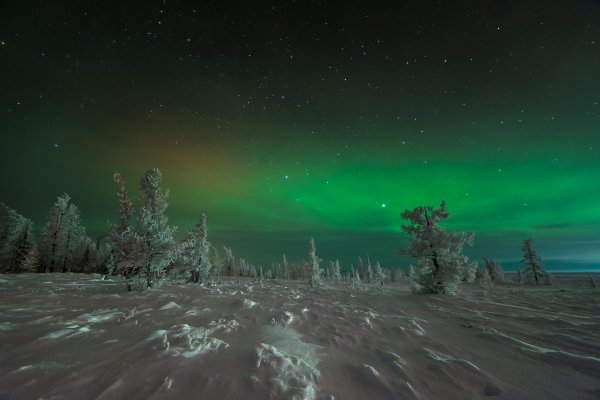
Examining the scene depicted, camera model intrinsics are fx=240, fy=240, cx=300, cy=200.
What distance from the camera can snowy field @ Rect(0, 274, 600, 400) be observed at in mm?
3695

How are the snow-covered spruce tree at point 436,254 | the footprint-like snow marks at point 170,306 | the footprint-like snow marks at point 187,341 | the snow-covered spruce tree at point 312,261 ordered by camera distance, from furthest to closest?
the snow-covered spruce tree at point 312,261, the snow-covered spruce tree at point 436,254, the footprint-like snow marks at point 170,306, the footprint-like snow marks at point 187,341

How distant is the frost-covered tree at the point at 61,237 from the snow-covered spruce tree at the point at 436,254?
1923 inches

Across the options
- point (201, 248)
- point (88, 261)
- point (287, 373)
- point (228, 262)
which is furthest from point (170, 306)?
point (228, 262)

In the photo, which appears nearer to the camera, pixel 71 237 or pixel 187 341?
pixel 187 341

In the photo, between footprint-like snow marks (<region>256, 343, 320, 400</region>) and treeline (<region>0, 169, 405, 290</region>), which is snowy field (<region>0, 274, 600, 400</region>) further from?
treeline (<region>0, 169, 405, 290</region>)

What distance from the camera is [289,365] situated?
4453mm

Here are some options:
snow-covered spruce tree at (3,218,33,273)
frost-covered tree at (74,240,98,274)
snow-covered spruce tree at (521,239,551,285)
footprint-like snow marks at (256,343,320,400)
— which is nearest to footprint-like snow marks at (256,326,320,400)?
footprint-like snow marks at (256,343,320,400)

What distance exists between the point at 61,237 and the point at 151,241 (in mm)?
36535

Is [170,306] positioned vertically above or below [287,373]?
above

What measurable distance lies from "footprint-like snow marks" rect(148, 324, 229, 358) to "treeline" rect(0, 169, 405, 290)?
9.46m

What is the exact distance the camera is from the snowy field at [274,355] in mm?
3695

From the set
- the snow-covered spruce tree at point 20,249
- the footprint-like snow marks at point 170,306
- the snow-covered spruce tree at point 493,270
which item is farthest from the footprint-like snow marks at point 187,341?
the snow-covered spruce tree at point 493,270

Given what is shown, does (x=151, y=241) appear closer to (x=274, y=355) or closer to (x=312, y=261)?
(x=274, y=355)

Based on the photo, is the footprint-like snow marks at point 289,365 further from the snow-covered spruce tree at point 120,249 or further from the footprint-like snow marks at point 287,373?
the snow-covered spruce tree at point 120,249
